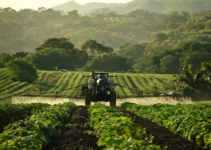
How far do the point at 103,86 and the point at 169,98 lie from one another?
10.8 m

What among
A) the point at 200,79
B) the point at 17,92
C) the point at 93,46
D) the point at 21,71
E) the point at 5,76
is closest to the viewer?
the point at 200,79

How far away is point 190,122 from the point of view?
10273 mm

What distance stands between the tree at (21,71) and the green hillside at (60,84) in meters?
1.69

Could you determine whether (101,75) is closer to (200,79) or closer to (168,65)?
(200,79)

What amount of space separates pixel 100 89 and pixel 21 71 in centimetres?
4545

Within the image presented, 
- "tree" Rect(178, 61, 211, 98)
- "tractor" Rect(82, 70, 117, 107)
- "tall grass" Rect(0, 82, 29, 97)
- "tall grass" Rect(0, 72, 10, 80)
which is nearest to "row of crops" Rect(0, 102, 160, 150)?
"tractor" Rect(82, 70, 117, 107)

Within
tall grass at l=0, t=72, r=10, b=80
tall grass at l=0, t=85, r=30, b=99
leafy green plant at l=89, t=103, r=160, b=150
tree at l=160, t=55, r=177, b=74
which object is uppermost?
tree at l=160, t=55, r=177, b=74

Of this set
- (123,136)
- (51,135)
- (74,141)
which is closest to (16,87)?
(51,135)

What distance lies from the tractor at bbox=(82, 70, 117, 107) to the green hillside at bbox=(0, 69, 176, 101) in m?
28.9

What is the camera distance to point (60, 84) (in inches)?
2490

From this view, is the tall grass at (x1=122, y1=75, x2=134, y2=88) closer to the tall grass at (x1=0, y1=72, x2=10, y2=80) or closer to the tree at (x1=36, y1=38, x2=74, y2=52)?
the tall grass at (x1=0, y1=72, x2=10, y2=80)

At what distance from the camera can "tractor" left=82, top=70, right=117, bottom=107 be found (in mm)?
22703

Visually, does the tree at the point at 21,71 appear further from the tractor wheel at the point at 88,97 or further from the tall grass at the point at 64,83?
the tractor wheel at the point at 88,97

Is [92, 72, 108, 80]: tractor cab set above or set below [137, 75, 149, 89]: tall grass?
above
